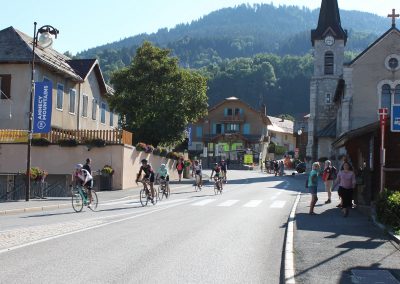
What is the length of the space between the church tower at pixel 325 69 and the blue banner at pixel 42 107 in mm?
43960

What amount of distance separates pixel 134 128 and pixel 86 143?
12829mm

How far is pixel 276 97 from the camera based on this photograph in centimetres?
15962

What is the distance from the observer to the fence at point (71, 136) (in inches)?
1305

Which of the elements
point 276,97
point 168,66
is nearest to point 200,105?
point 168,66

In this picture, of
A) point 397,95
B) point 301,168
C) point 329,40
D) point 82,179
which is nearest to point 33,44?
point 82,179

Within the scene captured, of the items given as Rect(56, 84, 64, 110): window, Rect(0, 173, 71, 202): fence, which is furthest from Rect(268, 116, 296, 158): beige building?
Rect(0, 173, 71, 202): fence

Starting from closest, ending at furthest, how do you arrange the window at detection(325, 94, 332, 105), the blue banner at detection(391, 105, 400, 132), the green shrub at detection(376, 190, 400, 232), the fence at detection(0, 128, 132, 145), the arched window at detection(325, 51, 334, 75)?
the blue banner at detection(391, 105, 400, 132) < the green shrub at detection(376, 190, 400, 232) < the fence at detection(0, 128, 132, 145) < the arched window at detection(325, 51, 334, 75) < the window at detection(325, 94, 332, 105)

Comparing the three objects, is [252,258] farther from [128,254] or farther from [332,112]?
[332,112]

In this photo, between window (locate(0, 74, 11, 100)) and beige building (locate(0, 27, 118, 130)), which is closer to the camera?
beige building (locate(0, 27, 118, 130))

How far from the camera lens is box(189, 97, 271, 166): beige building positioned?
97.3 m

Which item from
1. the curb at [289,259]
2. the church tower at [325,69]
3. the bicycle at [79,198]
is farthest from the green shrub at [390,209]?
the church tower at [325,69]

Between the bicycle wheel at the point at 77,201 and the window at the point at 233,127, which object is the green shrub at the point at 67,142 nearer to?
the bicycle wheel at the point at 77,201

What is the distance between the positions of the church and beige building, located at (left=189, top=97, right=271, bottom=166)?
27200 millimetres

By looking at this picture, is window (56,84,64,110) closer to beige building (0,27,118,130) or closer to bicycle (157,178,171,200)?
beige building (0,27,118,130)
